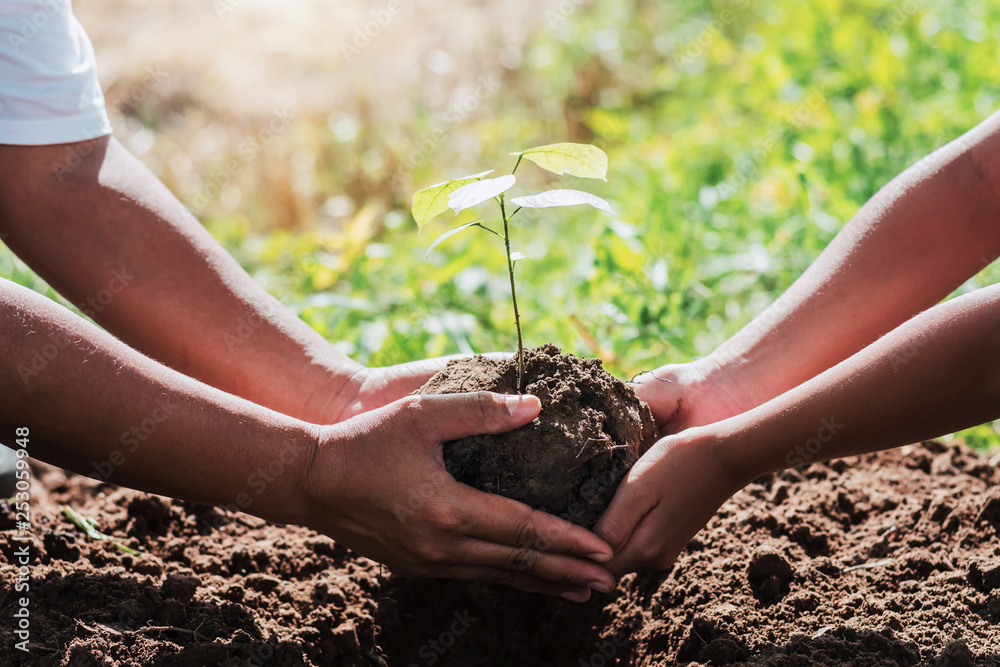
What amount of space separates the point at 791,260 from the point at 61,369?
2477mm

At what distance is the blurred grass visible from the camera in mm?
2900

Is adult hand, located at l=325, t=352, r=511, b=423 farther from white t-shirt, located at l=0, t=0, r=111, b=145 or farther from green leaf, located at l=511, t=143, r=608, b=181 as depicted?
white t-shirt, located at l=0, t=0, r=111, b=145

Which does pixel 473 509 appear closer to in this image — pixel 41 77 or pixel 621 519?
pixel 621 519

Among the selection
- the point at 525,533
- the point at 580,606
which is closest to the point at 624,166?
the point at 580,606

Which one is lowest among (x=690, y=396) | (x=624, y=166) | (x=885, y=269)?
(x=690, y=396)

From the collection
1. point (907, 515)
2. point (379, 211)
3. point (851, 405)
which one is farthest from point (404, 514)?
point (379, 211)

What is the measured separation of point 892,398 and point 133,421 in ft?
4.22

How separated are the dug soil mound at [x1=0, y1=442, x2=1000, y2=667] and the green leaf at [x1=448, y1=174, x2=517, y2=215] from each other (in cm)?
89

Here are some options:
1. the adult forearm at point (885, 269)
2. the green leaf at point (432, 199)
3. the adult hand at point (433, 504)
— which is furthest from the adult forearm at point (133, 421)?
the adult forearm at point (885, 269)

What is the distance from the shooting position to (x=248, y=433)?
4.93ft

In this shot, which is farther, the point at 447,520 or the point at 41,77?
the point at 41,77

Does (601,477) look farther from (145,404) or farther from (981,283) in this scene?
(981,283)

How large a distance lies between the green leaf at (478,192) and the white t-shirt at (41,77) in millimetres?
964

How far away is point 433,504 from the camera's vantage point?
1.53 meters
